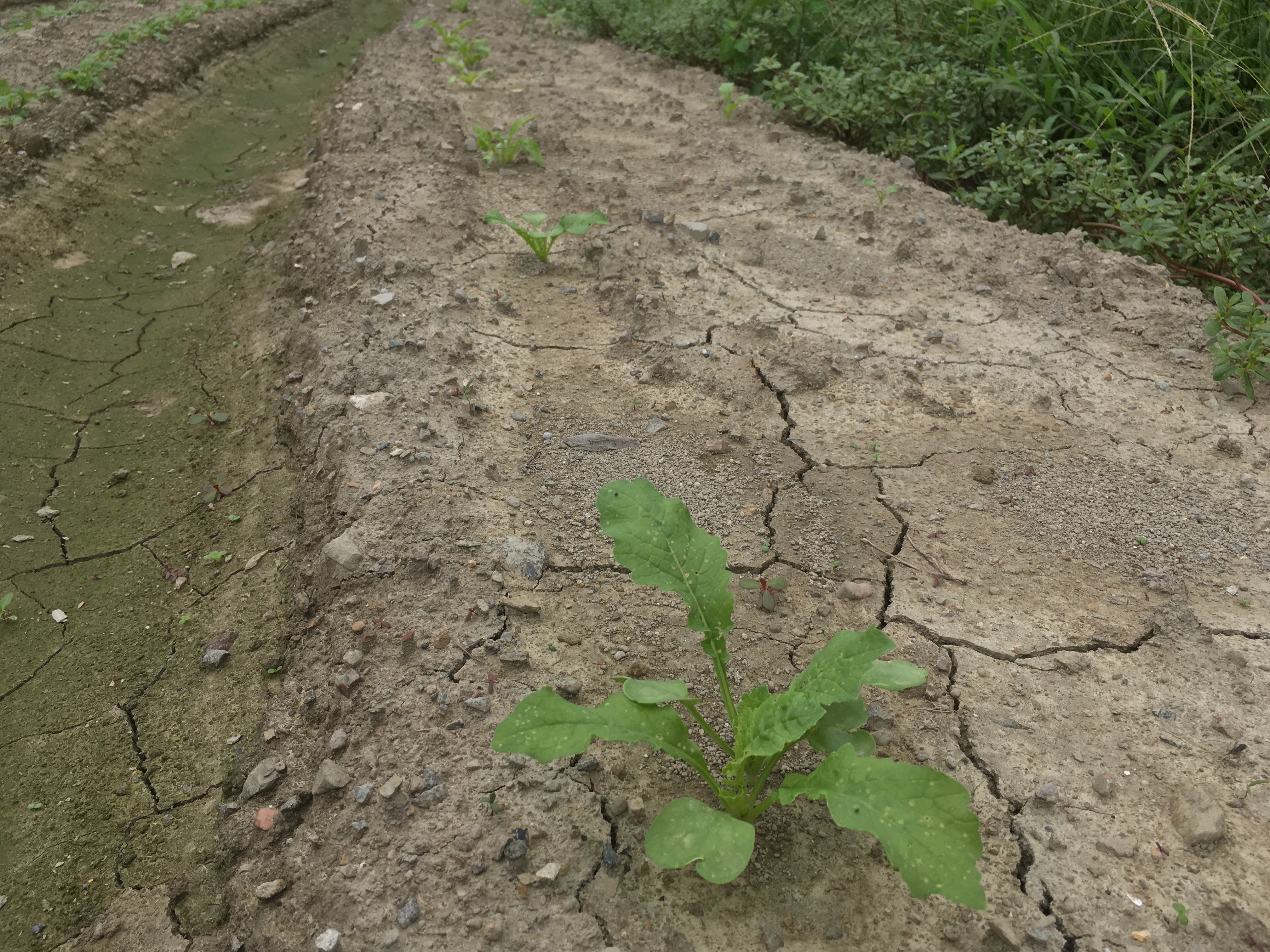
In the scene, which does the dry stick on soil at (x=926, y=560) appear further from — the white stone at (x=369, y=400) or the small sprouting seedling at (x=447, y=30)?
the small sprouting seedling at (x=447, y=30)

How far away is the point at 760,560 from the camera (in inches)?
91.0

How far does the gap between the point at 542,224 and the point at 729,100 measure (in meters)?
1.82

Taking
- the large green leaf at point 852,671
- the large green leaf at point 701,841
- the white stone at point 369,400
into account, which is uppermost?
the large green leaf at point 852,671

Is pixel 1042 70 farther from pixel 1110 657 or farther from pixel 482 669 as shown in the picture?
pixel 482 669

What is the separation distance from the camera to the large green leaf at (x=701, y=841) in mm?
1433

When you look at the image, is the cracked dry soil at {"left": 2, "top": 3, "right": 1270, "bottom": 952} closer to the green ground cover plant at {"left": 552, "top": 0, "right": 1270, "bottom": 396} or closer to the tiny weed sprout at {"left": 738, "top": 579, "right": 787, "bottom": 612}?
the tiny weed sprout at {"left": 738, "top": 579, "right": 787, "bottom": 612}

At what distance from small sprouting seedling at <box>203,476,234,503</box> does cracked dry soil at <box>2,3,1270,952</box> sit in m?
0.27

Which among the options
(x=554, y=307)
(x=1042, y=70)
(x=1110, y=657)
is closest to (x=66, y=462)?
(x=554, y=307)

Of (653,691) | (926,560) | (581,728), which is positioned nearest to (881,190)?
(926,560)

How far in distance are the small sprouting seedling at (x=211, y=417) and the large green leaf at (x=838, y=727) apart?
243cm

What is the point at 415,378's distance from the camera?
288 cm

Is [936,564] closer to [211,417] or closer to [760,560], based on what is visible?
[760,560]

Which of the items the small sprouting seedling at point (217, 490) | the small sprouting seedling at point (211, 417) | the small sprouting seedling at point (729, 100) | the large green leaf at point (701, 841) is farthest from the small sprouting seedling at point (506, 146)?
the large green leaf at point (701, 841)

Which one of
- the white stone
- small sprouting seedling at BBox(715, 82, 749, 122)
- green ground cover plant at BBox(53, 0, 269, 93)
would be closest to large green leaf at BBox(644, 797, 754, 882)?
the white stone
